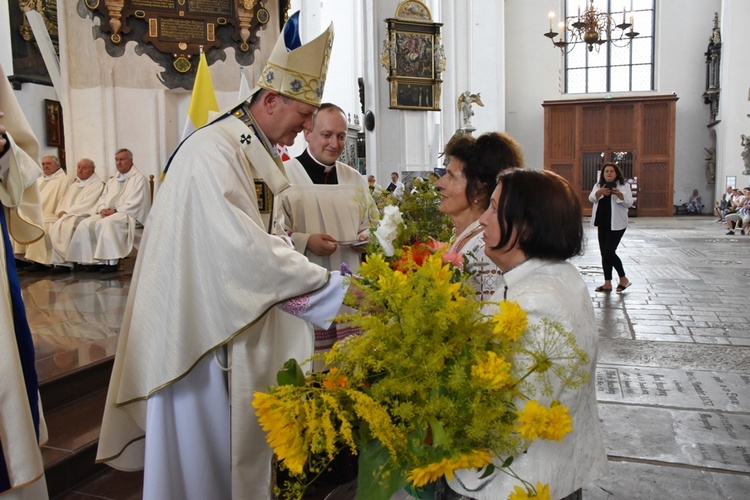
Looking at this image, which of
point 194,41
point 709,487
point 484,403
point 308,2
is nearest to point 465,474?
point 484,403

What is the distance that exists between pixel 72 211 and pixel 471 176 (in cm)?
729

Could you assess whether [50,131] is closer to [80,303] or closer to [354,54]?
[80,303]

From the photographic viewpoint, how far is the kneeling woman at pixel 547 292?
1.40 meters

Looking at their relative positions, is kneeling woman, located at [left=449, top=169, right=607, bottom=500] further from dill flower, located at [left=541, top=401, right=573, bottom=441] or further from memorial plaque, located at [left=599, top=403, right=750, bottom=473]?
memorial plaque, located at [left=599, top=403, right=750, bottom=473]

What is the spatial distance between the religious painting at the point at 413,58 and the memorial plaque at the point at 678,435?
34.1ft

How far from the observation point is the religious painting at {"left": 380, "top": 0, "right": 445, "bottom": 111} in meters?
13.1

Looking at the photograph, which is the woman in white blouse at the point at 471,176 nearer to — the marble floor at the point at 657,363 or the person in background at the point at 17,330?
the marble floor at the point at 657,363

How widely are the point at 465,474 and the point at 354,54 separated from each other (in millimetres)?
16089

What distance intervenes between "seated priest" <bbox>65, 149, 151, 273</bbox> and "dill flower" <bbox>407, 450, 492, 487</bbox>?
7300 millimetres

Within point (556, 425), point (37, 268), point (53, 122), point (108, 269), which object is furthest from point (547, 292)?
point (53, 122)

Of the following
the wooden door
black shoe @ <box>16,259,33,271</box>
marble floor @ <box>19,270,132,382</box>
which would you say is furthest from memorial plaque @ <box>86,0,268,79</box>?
the wooden door

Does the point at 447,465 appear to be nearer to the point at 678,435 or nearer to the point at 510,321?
the point at 510,321

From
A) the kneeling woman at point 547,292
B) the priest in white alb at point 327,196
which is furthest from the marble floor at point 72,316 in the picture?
the kneeling woman at point 547,292

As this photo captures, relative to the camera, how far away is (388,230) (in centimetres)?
182
